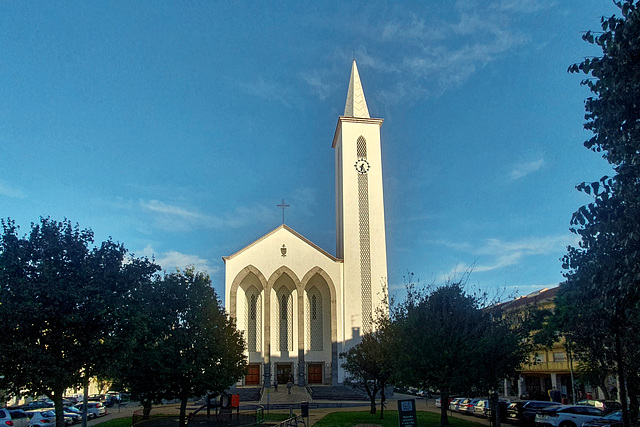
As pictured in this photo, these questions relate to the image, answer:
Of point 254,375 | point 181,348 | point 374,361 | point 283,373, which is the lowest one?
point 254,375

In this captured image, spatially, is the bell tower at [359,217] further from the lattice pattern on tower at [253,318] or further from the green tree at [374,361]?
the green tree at [374,361]

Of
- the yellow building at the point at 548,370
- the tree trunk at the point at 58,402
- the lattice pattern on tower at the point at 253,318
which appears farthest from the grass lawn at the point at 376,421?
the lattice pattern on tower at the point at 253,318

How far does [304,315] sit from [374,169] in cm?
1528

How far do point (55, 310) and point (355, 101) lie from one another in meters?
43.6

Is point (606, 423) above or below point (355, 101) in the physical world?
below

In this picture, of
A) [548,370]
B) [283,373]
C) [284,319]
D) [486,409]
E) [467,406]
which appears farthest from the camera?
[284,319]

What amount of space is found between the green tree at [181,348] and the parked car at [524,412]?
504 inches

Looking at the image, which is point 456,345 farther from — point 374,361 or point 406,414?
point 374,361

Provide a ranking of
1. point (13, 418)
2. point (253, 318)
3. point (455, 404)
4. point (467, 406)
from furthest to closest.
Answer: point (253, 318)
point (455, 404)
point (467, 406)
point (13, 418)

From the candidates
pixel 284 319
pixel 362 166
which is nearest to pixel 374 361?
pixel 284 319

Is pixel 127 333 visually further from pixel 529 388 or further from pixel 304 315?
pixel 529 388

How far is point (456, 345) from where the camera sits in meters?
18.7

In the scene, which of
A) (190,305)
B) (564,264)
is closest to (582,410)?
(564,264)

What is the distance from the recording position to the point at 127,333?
54.0 ft
